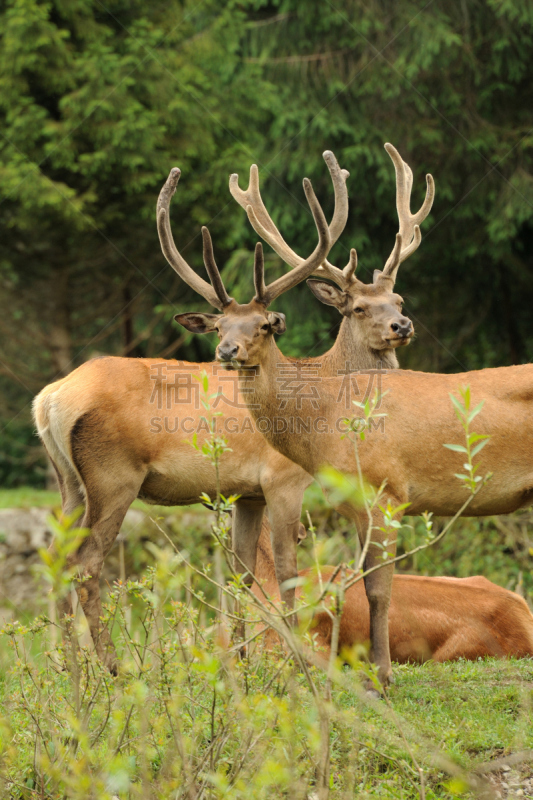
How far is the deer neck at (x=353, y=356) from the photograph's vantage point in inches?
230

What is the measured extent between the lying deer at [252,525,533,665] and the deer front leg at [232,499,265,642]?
0.43 metres

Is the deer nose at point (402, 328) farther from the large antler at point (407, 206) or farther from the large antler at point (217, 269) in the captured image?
the large antler at point (407, 206)

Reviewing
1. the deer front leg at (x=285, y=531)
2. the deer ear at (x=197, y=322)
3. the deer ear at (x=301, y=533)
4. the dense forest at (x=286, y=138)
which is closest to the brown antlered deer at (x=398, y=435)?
the deer ear at (x=197, y=322)

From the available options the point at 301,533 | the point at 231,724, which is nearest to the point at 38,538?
the point at 301,533

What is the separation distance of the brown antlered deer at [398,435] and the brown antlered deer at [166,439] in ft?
2.35

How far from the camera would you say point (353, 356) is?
5906mm

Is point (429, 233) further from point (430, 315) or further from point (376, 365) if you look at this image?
point (376, 365)

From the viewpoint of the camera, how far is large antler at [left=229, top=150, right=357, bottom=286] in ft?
17.4

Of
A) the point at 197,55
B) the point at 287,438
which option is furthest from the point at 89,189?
the point at 287,438

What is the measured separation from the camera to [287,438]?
187 inches

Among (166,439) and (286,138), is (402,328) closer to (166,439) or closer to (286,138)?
(166,439)

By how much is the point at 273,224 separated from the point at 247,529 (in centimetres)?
209

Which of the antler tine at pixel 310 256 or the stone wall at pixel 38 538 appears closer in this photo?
the antler tine at pixel 310 256

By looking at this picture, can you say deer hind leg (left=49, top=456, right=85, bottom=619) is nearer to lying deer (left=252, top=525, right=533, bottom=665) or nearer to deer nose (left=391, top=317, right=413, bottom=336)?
lying deer (left=252, top=525, right=533, bottom=665)
